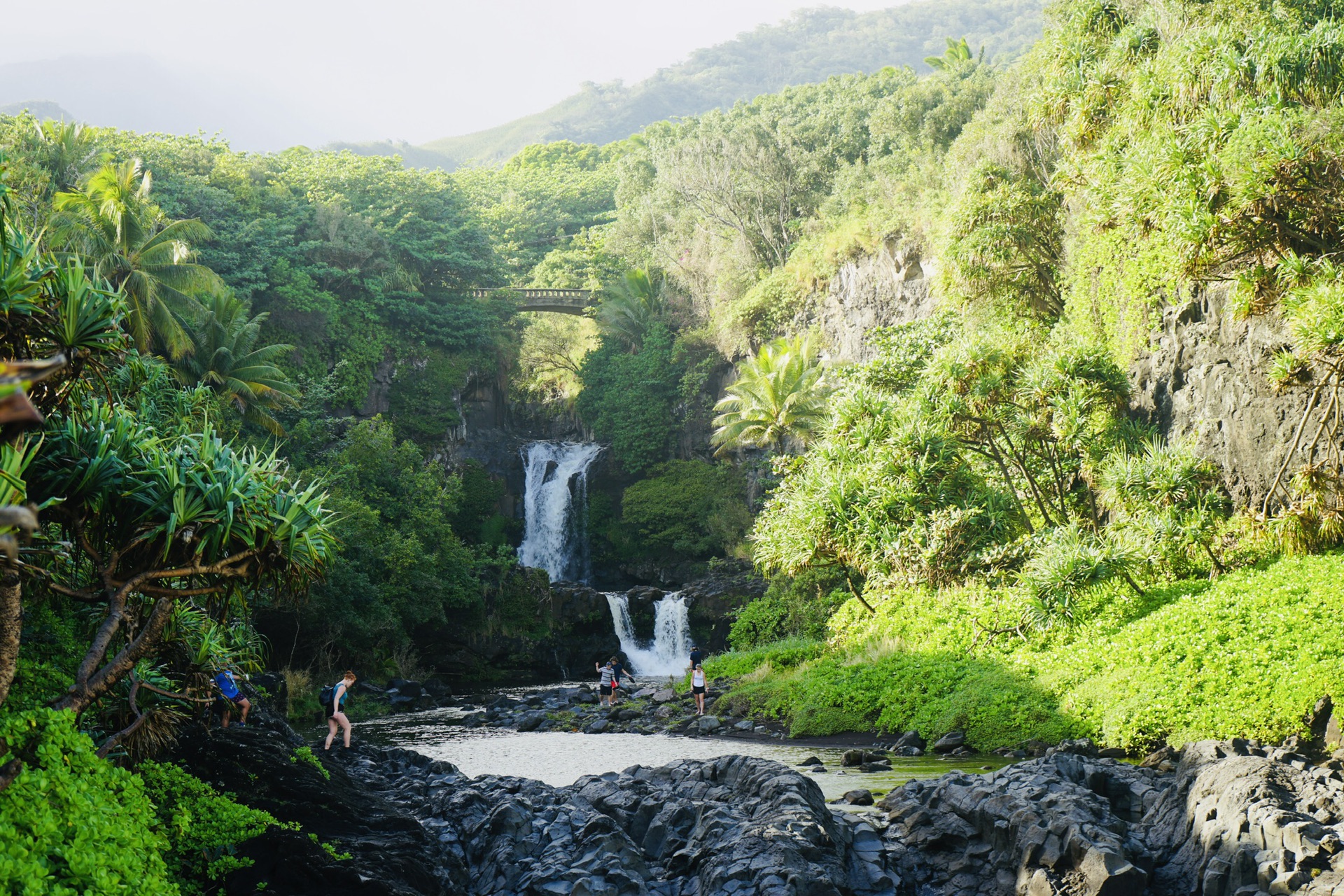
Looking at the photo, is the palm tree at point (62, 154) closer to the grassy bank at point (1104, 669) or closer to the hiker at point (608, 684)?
the hiker at point (608, 684)

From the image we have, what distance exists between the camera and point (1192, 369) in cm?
1700

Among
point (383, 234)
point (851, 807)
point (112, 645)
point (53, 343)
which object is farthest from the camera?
point (383, 234)

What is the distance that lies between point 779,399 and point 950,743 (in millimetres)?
16870

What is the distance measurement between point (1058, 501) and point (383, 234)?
96.2 feet

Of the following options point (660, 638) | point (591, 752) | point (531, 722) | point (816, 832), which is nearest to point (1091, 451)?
point (591, 752)

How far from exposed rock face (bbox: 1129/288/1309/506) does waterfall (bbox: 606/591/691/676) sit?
15841 mm

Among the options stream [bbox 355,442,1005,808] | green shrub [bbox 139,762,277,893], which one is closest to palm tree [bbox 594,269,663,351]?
stream [bbox 355,442,1005,808]

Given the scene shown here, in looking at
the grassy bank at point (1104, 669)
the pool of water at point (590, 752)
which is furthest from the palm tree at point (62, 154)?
the grassy bank at point (1104, 669)

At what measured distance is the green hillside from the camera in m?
135

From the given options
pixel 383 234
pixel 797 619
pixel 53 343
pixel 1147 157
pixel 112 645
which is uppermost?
pixel 383 234

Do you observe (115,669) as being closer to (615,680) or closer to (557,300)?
(615,680)

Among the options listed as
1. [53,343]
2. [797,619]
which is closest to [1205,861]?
[53,343]

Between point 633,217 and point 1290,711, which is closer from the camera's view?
point 1290,711

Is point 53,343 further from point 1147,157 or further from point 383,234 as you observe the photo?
point 383,234
